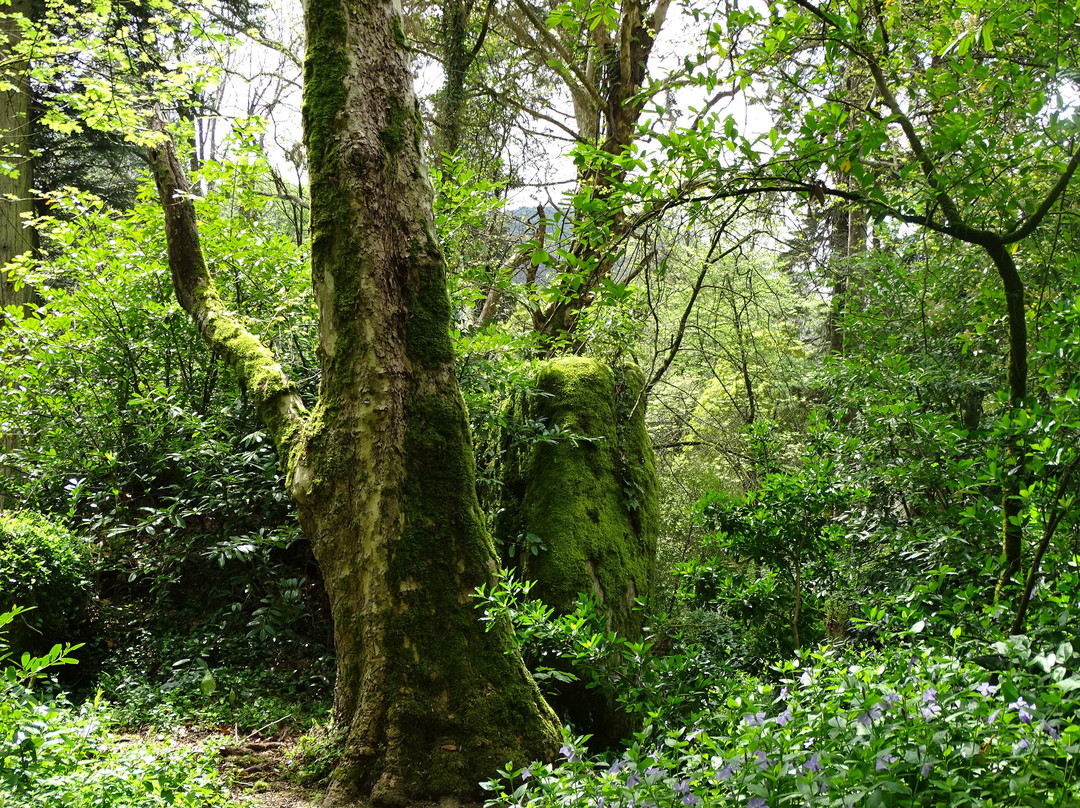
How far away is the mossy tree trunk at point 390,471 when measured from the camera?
2756 millimetres

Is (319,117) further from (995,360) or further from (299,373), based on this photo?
(995,360)

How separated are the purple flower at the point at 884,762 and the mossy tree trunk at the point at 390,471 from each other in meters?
1.81

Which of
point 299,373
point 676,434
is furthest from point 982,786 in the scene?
point 676,434

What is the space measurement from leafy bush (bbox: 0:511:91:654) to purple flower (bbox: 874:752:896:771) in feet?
15.2

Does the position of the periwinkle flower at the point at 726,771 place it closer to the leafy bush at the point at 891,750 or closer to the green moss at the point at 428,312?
the leafy bush at the point at 891,750

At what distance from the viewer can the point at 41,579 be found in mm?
4125

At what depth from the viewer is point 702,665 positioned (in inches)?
120

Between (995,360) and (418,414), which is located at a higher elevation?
(995,360)

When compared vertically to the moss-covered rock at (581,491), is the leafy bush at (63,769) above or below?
below

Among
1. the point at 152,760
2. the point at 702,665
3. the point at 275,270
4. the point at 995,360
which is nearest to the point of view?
the point at 152,760

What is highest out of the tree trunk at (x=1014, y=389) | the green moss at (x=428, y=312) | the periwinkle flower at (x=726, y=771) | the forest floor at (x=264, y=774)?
the green moss at (x=428, y=312)

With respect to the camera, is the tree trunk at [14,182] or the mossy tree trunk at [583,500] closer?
the mossy tree trunk at [583,500]

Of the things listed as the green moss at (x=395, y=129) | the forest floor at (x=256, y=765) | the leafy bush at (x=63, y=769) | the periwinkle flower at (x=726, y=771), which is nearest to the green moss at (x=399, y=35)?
the green moss at (x=395, y=129)

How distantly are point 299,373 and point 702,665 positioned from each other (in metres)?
3.81
